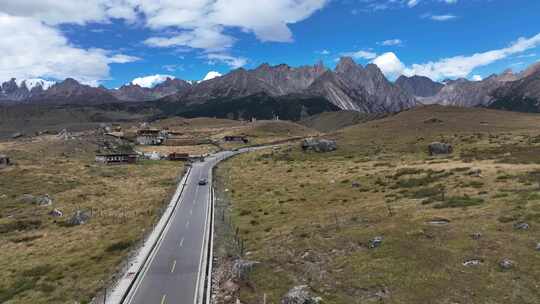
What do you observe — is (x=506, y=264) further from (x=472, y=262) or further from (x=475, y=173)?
(x=475, y=173)

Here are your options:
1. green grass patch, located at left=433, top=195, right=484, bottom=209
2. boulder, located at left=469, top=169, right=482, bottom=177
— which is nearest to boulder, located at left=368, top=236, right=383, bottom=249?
green grass patch, located at left=433, top=195, right=484, bottom=209

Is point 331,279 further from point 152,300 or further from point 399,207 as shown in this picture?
point 399,207

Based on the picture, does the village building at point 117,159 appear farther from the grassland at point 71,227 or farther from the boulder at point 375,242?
the boulder at point 375,242

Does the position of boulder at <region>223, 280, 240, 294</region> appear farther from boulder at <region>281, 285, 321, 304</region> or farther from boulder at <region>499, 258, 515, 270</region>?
boulder at <region>499, 258, 515, 270</region>

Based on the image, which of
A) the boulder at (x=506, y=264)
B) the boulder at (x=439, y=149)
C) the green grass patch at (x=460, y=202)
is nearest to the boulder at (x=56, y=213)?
the green grass patch at (x=460, y=202)

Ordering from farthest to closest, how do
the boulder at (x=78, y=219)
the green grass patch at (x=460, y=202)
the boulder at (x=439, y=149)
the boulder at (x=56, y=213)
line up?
1. the boulder at (x=439, y=149)
2. the boulder at (x=56, y=213)
3. the boulder at (x=78, y=219)
4. the green grass patch at (x=460, y=202)

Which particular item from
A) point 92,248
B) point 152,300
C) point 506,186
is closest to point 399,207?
point 506,186

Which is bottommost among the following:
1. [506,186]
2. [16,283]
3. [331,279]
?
[16,283]
